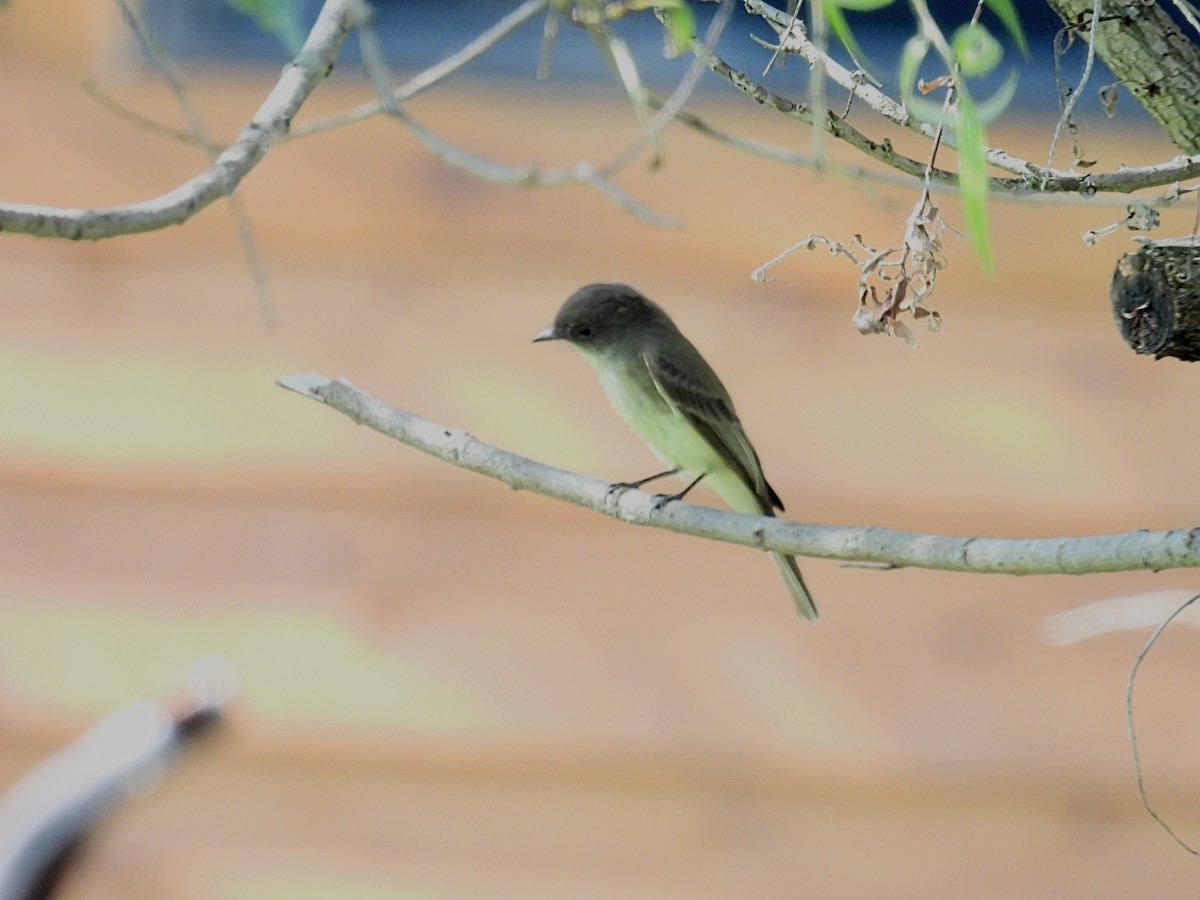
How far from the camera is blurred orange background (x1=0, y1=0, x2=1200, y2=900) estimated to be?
3.61m

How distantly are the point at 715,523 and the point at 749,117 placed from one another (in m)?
2.04

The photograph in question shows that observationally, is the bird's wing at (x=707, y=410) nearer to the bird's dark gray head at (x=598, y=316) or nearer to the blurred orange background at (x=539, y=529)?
the bird's dark gray head at (x=598, y=316)

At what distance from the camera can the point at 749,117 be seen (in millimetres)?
3789

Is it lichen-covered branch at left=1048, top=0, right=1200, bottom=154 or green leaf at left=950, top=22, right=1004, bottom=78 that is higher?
green leaf at left=950, top=22, right=1004, bottom=78

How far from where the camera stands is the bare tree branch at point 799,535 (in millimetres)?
1454

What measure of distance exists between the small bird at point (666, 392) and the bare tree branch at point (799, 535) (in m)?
0.76

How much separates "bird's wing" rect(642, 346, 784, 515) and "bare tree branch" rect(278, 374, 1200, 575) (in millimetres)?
748

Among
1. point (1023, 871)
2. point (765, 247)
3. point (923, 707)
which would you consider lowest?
point (1023, 871)

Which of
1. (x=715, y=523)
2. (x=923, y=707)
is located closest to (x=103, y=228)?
(x=715, y=523)

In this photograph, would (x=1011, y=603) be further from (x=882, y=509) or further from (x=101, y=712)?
(x=101, y=712)

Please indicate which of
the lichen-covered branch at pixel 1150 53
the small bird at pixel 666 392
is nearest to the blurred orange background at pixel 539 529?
the small bird at pixel 666 392

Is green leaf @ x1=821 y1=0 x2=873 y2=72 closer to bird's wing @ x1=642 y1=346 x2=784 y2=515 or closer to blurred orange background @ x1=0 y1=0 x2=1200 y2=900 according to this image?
bird's wing @ x1=642 y1=346 x2=784 y2=515

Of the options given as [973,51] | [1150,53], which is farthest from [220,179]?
[1150,53]

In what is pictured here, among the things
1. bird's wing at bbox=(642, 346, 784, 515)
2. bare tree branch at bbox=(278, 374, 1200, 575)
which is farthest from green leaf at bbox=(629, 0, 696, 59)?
bird's wing at bbox=(642, 346, 784, 515)
